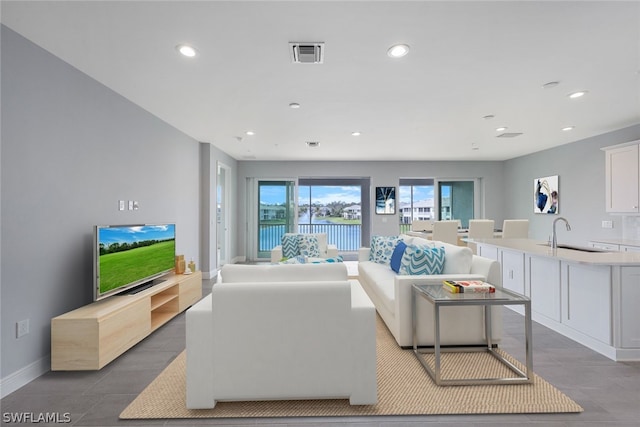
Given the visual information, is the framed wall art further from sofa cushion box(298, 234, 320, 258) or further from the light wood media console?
the light wood media console

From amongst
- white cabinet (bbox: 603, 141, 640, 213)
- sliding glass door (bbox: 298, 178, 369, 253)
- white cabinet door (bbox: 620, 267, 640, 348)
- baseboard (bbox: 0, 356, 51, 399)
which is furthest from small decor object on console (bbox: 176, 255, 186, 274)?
white cabinet (bbox: 603, 141, 640, 213)

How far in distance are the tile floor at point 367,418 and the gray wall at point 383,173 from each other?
497cm

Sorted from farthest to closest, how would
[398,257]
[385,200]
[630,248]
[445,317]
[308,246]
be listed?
[385,200]
[308,246]
[630,248]
[398,257]
[445,317]

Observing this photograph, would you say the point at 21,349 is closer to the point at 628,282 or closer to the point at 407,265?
the point at 407,265

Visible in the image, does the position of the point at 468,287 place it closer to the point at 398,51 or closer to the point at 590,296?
the point at 590,296

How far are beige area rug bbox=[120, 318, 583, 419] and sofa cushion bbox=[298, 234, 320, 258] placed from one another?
8.79 ft

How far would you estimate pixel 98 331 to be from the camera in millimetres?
2352

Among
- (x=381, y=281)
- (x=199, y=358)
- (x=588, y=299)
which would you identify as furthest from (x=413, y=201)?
(x=199, y=358)

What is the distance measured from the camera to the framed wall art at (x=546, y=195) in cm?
615

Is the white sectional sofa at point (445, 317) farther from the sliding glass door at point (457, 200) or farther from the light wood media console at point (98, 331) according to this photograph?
the sliding glass door at point (457, 200)

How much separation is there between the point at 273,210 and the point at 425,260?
5372mm

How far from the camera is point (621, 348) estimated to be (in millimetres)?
2533

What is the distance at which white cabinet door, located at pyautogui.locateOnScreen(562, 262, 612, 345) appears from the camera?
8.48 feet

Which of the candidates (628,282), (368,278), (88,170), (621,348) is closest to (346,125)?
(368,278)
